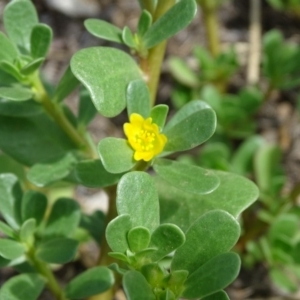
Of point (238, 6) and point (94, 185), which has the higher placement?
point (94, 185)

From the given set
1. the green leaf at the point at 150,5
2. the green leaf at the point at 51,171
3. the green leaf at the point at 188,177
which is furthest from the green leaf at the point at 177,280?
the green leaf at the point at 150,5

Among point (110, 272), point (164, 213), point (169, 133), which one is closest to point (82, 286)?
point (110, 272)

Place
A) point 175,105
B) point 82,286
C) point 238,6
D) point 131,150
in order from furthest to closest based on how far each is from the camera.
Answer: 1. point 238,6
2. point 175,105
3. point 82,286
4. point 131,150

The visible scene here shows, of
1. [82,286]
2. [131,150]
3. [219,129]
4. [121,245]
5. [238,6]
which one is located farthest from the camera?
[238,6]

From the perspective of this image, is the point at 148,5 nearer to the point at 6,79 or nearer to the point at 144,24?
the point at 144,24

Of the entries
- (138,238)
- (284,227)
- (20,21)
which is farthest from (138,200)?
(284,227)

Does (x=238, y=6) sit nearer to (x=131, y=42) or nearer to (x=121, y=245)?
(x=131, y=42)

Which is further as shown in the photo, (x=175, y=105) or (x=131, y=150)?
(x=175, y=105)

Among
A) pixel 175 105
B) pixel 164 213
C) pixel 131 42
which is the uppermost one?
pixel 131 42
